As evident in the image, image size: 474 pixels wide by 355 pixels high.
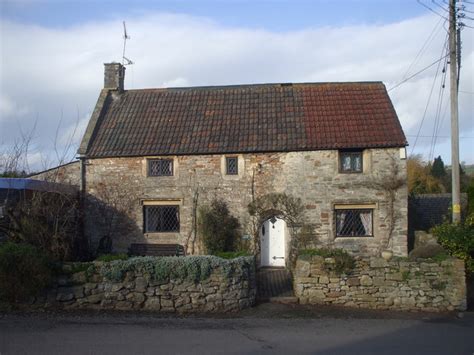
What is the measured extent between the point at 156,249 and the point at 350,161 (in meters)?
7.52

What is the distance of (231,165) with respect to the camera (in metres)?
18.0

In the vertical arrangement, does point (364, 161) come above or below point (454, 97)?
below

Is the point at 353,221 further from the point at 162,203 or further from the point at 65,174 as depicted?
the point at 65,174

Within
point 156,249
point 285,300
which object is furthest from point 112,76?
point 285,300

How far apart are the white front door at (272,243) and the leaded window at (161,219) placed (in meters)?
3.26

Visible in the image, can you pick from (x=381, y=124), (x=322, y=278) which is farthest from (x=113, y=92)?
(x=322, y=278)

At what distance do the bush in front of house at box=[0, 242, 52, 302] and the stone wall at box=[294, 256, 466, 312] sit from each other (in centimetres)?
641

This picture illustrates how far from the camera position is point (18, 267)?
454 inches

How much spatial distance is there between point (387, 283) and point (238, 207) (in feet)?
21.2

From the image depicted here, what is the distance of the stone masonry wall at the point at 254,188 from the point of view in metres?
17.3

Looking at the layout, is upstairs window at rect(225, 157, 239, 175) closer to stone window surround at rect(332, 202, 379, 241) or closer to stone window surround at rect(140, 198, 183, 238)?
stone window surround at rect(140, 198, 183, 238)

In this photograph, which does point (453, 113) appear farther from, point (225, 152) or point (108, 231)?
point (108, 231)

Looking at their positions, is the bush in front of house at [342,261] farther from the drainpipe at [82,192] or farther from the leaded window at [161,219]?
the drainpipe at [82,192]

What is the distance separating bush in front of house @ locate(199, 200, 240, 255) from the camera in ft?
57.2
